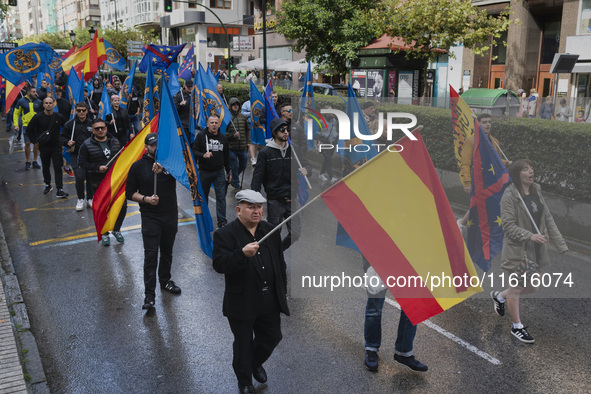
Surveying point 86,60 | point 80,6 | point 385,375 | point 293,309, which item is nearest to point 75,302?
point 293,309

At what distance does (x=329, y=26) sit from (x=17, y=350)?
73.7 feet

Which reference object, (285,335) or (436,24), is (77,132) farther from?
(436,24)

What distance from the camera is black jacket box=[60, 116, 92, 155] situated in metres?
10.2

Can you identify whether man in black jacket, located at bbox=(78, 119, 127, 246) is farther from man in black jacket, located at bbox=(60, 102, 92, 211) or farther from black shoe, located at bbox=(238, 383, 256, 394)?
black shoe, located at bbox=(238, 383, 256, 394)

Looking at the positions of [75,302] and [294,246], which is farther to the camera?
[294,246]

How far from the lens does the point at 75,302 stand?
21.5 ft

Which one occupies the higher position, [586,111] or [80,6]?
[80,6]

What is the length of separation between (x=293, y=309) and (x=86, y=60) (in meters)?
11.6

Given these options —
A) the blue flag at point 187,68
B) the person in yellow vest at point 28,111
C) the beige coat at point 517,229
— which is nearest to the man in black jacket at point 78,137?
the person in yellow vest at point 28,111

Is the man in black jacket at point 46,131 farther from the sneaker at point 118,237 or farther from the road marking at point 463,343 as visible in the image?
the road marking at point 463,343

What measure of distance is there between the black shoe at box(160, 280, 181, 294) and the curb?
4.85ft

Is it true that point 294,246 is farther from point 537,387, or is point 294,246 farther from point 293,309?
point 537,387

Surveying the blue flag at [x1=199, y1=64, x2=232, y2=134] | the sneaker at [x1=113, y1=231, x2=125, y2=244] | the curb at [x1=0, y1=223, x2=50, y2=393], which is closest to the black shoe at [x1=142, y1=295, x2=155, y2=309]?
the curb at [x1=0, y1=223, x2=50, y2=393]

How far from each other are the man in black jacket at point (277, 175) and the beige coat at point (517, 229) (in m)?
2.64
